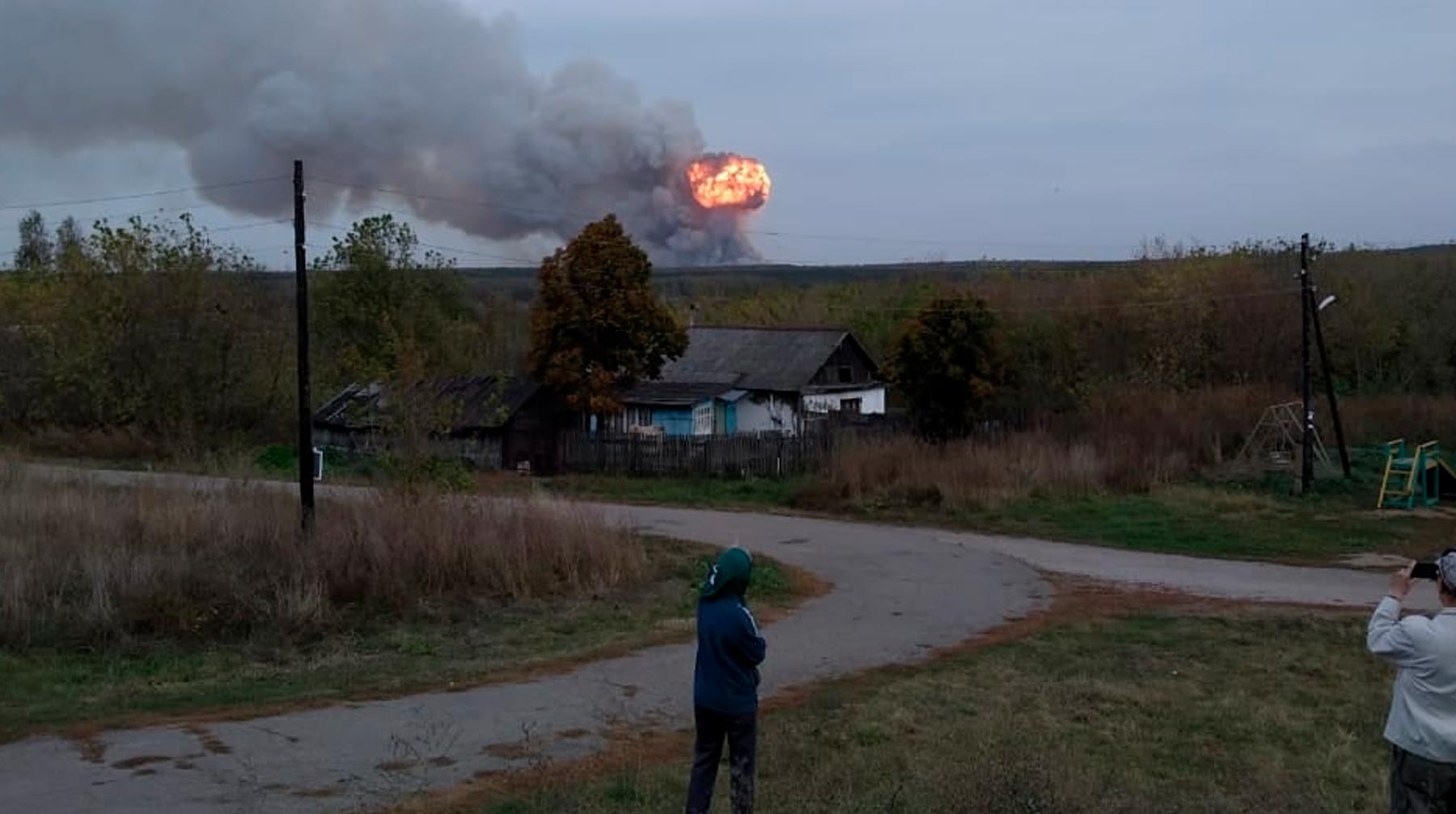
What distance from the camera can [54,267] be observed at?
2050 inches

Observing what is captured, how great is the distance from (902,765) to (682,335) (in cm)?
3505

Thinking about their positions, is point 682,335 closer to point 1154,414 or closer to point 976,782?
point 1154,414

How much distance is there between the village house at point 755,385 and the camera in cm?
4706

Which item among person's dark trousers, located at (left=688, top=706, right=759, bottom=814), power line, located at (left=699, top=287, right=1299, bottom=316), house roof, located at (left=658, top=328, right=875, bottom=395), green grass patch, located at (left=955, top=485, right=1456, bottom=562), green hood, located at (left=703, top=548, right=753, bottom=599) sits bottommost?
green grass patch, located at (left=955, top=485, right=1456, bottom=562)

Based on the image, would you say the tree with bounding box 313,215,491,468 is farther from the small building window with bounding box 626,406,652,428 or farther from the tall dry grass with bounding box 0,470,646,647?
the tall dry grass with bounding box 0,470,646,647

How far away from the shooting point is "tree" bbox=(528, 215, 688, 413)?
42750 millimetres

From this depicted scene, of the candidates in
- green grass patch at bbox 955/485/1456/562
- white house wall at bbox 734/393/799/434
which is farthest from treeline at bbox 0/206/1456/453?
green grass patch at bbox 955/485/1456/562

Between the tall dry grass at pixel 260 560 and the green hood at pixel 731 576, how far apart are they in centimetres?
1024

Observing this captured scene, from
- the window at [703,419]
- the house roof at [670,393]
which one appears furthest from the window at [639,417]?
the window at [703,419]

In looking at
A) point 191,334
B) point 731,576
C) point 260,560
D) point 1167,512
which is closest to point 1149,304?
point 1167,512

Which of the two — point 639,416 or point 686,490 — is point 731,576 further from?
point 639,416

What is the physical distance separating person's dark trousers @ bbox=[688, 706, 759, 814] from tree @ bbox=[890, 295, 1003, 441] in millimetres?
35814

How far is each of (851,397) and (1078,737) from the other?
43323mm

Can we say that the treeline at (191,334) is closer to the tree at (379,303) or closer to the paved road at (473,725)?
the tree at (379,303)
